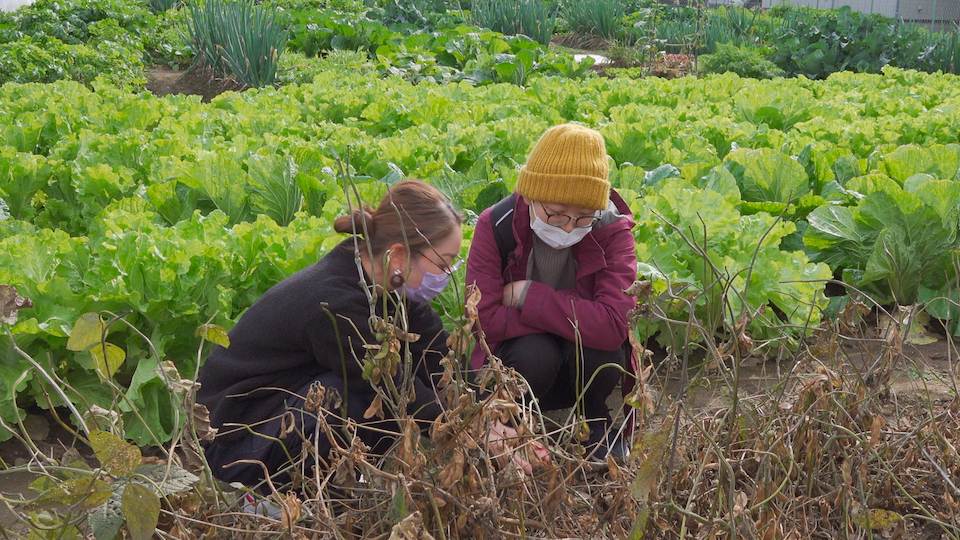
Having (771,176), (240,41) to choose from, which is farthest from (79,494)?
(240,41)

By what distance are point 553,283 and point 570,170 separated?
1.62 ft

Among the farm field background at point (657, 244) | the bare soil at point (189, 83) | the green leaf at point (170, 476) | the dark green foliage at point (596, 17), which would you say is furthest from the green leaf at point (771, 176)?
the dark green foliage at point (596, 17)

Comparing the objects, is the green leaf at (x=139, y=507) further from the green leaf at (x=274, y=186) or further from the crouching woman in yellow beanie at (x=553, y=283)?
the green leaf at (x=274, y=186)

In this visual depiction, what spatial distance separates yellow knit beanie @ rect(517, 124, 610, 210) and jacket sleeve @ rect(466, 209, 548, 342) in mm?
243

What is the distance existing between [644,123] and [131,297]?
307 centimetres

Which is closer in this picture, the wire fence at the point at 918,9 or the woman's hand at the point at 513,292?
the woman's hand at the point at 513,292

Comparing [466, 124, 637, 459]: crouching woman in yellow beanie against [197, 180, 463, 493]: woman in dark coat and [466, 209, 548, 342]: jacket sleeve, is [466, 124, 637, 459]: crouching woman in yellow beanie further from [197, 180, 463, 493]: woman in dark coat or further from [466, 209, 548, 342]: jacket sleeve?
[197, 180, 463, 493]: woman in dark coat

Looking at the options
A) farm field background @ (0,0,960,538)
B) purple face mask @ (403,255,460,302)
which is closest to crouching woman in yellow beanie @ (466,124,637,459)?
farm field background @ (0,0,960,538)

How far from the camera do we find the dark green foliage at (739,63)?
10.7 meters

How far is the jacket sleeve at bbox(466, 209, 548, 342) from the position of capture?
9.43 ft

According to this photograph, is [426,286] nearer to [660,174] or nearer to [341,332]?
[341,332]

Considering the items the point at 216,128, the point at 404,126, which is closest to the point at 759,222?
the point at 404,126

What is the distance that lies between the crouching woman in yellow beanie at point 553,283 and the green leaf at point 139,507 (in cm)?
144

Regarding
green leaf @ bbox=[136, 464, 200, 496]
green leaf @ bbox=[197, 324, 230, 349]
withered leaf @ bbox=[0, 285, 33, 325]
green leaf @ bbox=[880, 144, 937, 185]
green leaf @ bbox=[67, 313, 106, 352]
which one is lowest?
green leaf @ bbox=[880, 144, 937, 185]
